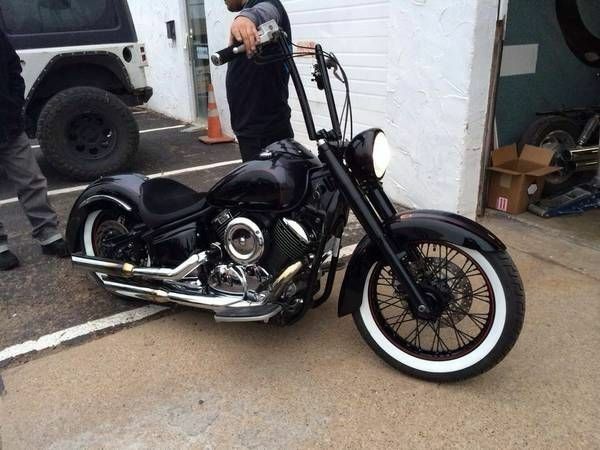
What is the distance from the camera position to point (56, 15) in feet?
18.0

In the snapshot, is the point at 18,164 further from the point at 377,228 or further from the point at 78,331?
the point at 377,228

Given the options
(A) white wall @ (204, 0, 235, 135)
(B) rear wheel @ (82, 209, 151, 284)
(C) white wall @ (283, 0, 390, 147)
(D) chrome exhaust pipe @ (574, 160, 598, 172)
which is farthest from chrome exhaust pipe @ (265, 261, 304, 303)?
(A) white wall @ (204, 0, 235, 135)

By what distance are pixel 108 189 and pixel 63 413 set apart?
126 centimetres

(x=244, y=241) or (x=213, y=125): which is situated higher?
(x=244, y=241)

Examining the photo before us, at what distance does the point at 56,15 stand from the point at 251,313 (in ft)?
15.3

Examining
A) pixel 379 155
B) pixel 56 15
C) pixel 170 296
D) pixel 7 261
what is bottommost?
pixel 7 261

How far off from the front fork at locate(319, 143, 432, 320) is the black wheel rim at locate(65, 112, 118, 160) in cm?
396

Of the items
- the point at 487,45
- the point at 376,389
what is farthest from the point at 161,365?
the point at 487,45

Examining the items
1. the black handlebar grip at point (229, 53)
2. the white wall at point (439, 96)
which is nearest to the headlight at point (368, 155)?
the black handlebar grip at point (229, 53)

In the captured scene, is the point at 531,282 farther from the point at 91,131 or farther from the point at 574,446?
the point at 91,131

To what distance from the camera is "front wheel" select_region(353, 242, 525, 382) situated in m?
2.15

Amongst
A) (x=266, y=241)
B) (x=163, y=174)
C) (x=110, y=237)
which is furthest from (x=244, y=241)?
(x=163, y=174)

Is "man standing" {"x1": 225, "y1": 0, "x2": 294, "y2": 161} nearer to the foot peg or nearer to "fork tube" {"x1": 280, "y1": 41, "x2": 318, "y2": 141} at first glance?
"fork tube" {"x1": 280, "y1": 41, "x2": 318, "y2": 141}

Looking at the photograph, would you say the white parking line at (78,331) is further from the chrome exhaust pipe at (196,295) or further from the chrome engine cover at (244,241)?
the chrome engine cover at (244,241)
